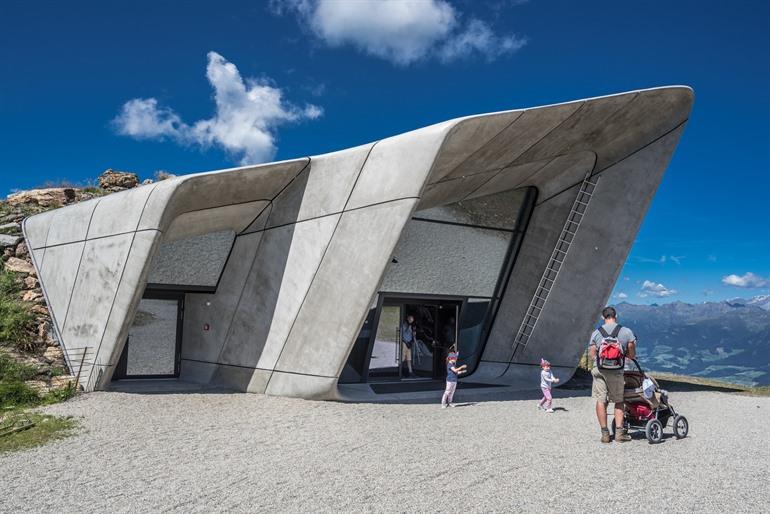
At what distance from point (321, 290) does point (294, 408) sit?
2.42 meters

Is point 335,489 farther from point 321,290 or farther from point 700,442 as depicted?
point 700,442

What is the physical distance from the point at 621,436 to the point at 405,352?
28.2ft

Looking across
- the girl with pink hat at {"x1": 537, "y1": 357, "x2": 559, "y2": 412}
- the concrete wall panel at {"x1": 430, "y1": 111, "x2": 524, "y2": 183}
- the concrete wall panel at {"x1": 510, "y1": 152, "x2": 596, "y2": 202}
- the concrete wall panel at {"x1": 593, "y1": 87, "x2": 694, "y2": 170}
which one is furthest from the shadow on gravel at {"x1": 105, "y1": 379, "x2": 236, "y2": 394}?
the concrete wall panel at {"x1": 593, "y1": 87, "x2": 694, "y2": 170}

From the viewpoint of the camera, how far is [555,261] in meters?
15.6

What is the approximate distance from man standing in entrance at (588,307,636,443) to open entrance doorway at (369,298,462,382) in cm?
797

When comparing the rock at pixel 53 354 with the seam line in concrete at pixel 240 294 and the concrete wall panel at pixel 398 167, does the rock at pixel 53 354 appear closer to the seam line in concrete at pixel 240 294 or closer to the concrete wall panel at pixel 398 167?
the seam line in concrete at pixel 240 294

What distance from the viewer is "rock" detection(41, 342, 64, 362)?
11.8 meters

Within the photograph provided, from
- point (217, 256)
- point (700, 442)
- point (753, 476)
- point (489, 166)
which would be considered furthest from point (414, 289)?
point (753, 476)

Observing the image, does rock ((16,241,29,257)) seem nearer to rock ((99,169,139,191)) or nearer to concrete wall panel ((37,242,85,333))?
concrete wall panel ((37,242,85,333))

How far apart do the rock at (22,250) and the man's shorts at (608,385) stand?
15.5 metres

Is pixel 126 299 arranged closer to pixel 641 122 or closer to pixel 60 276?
pixel 60 276

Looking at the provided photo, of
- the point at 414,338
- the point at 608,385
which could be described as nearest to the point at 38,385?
the point at 414,338

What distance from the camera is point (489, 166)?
1246cm

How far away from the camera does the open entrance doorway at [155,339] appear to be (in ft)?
44.5
